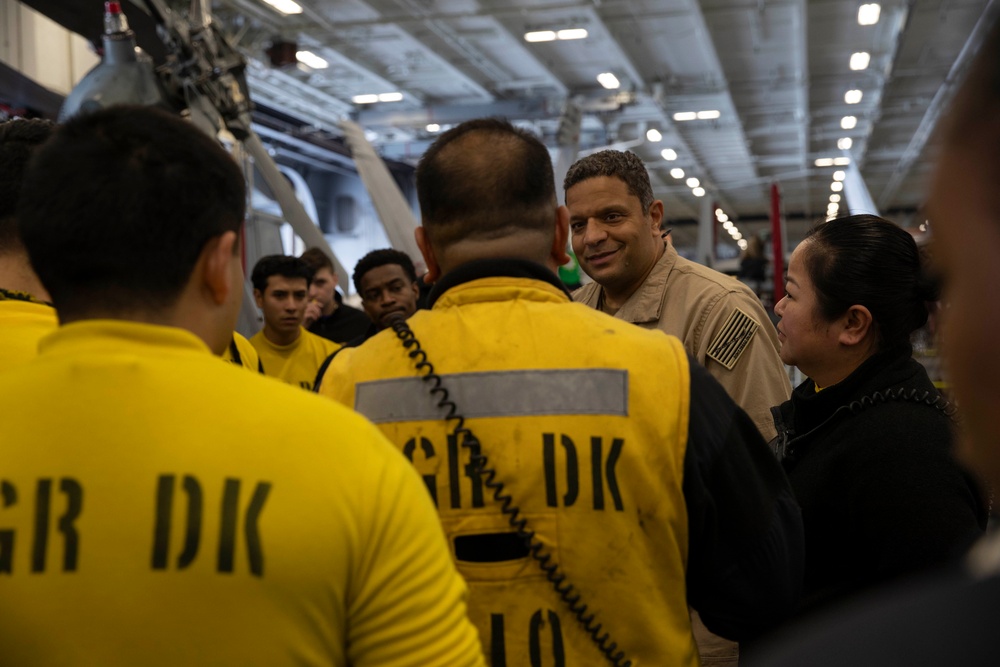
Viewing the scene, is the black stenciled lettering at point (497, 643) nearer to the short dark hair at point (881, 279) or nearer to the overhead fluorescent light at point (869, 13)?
the short dark hair at point (881, 279)

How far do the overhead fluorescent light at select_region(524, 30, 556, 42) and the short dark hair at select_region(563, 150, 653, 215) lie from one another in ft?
34.7

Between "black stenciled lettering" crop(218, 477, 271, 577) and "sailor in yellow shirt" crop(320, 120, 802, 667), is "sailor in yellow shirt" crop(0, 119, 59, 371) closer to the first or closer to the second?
"sailor in yellow shirt" crop(320, 120, 802, 667)

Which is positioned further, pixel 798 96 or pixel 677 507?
pixel 798 96

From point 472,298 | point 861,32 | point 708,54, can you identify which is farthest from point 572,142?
point 472,298

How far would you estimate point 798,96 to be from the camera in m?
16.5

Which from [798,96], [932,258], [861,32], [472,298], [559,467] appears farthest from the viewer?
[798,96]

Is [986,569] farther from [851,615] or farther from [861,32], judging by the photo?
[861,32]

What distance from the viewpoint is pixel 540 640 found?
4.35 feet

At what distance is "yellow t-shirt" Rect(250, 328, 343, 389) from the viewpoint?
4.48m

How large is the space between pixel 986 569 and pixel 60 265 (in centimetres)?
93

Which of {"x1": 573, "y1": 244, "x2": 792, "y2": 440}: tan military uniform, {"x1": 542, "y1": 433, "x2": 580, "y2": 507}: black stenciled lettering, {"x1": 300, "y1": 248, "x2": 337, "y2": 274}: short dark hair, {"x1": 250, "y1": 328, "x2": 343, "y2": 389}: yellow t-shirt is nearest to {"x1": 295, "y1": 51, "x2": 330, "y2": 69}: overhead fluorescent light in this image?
{"x1": 300, "y1": 248, "x2": 337, "y2": 274}: short dark hair

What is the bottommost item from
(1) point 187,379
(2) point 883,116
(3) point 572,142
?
(1) point 187,379

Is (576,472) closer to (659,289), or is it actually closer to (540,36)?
(659,289)

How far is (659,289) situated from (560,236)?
1215 millimetres
